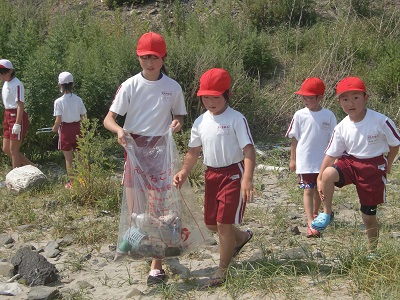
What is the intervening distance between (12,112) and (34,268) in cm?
363

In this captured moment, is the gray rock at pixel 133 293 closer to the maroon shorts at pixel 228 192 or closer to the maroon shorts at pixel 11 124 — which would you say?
the maroon shorts at pixel 228 192

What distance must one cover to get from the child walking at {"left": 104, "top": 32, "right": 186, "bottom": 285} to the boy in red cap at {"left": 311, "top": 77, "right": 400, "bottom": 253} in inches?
48.6

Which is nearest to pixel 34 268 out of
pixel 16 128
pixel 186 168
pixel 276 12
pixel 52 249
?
pixel 52 249

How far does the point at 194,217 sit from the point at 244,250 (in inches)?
29.7

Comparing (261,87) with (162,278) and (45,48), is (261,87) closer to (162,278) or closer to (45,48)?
(45,48)

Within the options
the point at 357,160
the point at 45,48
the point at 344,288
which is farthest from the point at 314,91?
the point at 45,48

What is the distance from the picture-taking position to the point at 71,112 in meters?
7.56

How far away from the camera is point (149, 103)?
15.0 feet

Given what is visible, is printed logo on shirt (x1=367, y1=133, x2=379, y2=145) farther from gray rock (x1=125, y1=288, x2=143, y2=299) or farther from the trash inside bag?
gray rock (x1=125, y1=288, x2=143, y2=299)

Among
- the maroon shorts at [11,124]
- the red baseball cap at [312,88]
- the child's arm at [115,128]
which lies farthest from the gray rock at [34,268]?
the maroon shorts at [11,124]

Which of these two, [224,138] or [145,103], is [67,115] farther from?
[224,138]

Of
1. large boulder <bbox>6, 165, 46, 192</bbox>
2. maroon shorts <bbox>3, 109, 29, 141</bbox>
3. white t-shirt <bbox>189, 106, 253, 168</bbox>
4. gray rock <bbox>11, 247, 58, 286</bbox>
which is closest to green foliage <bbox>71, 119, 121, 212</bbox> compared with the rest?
large boulder <bbox>6, 165, 46, 192</bbox>

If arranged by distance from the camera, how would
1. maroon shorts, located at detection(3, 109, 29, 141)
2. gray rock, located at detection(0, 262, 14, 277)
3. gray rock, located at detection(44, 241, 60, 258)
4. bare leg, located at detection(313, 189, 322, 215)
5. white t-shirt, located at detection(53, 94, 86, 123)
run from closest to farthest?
gray rock, located at detection(0, 262, 14, 277) < gray rock, located at detection(44, 241, 60, 258) < bare leg, located at detection(313, 189, 322, 215) < white t-shirt, located at detection(53, 94, 86, 123) < maroon shorts, located at detection(3, 109, 29, 141)

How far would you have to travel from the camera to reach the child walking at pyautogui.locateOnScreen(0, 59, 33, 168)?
7.63m
